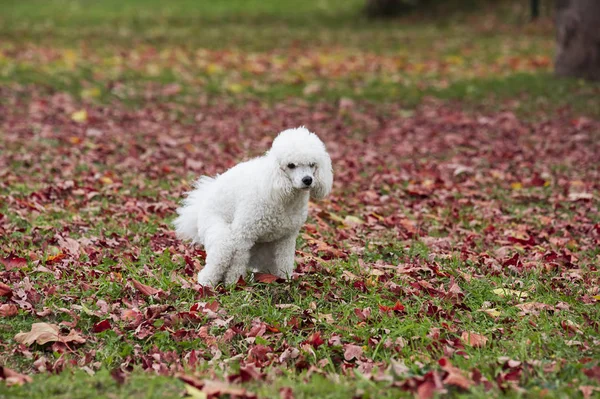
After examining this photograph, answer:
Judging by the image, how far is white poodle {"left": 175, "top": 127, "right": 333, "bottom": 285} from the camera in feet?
17.0

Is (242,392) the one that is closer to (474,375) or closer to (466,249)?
(474,375)

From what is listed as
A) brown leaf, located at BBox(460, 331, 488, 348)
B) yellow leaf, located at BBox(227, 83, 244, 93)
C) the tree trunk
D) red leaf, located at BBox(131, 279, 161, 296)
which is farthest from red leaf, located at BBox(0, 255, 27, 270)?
the tree trunk

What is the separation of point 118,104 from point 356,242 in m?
7.44

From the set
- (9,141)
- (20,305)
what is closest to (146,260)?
(20,305)

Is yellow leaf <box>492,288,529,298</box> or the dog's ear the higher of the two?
the dog's ear

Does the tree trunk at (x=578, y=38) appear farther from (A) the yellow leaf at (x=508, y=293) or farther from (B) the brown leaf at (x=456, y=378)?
(B) the brown leaf at (x=456, y=378)

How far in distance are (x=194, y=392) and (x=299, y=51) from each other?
15.5 metres

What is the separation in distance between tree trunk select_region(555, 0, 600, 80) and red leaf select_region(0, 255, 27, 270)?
38.1 ft

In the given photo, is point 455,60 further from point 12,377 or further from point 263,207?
point 12,377

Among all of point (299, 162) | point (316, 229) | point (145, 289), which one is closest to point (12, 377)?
point (145, 289)

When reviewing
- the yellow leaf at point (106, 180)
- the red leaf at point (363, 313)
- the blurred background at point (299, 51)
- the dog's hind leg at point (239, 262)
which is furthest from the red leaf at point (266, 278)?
the blurred background at point (299, 51)

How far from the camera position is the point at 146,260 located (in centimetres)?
617

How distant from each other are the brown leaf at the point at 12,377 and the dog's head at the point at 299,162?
199cm

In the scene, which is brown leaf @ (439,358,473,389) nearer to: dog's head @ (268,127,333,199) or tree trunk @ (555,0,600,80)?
dog's head @ (268,127,333,199)
